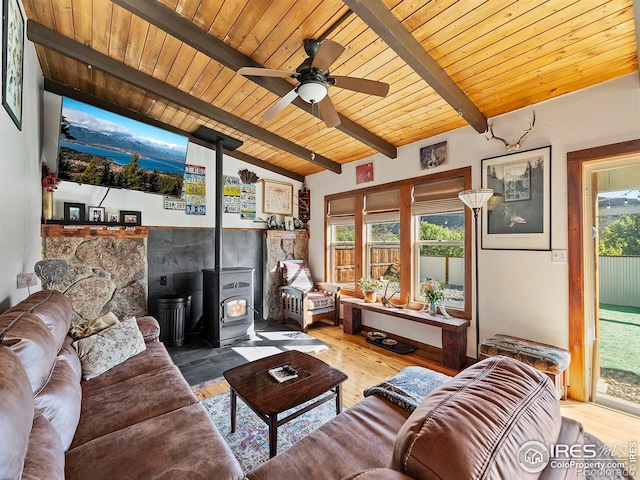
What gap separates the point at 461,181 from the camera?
3.36 meters

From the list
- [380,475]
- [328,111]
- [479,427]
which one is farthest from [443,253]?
[380,475]

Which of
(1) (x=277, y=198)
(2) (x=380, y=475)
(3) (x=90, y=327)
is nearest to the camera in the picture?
(2) (x=380, y=475)

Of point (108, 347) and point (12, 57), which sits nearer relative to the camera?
point (12, 57)

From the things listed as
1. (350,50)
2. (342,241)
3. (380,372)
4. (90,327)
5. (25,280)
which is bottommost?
(380,372)

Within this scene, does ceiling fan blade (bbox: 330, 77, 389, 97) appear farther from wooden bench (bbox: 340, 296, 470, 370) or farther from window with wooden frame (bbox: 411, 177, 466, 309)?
wooden bench (bbox: 340, 296, 470, 370)

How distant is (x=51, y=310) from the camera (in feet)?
5.50

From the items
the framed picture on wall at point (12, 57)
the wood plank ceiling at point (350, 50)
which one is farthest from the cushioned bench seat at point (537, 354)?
the framed picture on wall at point (12, 57)

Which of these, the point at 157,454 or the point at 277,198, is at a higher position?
the point at 277,198

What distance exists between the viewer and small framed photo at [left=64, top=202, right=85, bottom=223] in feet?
11.1

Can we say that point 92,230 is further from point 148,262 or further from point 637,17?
point 637,17

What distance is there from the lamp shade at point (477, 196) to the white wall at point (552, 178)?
553 mm

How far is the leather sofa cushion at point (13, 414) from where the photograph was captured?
0.66 metres

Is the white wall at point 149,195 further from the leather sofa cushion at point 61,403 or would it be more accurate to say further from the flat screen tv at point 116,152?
the leather sofa cushion at point 61,403

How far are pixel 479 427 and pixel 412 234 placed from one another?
340 centimetres
